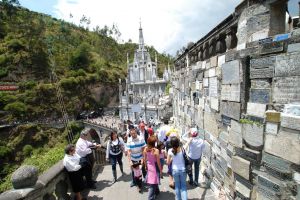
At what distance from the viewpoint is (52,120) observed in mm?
45906

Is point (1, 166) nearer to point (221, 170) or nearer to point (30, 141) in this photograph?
point (30, 141)

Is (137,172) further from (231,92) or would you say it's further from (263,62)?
(263,62)

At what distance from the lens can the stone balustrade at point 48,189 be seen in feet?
11.8

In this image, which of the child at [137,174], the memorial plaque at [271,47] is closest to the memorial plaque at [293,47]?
the memorial plaque at [271,47]

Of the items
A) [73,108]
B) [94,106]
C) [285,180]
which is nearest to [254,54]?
[285,180]

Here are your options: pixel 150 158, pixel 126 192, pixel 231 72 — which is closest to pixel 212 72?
pixel 231 72

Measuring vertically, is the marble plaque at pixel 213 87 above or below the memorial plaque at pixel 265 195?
above

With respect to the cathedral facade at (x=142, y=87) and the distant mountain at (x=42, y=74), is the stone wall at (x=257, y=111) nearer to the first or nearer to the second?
the cathedral facade at (x=142, y=87)

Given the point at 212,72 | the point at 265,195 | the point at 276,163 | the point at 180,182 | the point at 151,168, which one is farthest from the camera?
the point at 212,72

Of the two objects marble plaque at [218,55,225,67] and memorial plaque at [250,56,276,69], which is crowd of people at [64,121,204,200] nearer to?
marble plaque at [218,55,225,67]

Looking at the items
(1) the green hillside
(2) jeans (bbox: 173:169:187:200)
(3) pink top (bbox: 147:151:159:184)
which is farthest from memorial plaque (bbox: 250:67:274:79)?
(1) the green hillside

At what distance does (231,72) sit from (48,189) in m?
4.05

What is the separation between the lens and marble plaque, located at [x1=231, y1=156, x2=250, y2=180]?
359 cm

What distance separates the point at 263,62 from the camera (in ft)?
Result: 10.7
